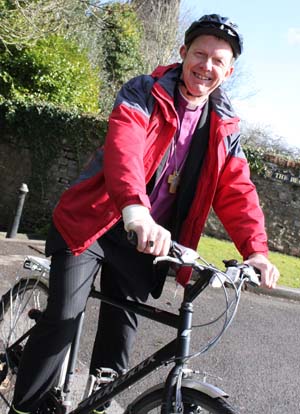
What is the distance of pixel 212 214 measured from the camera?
38.1 feet

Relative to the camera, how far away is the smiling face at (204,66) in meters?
2.51

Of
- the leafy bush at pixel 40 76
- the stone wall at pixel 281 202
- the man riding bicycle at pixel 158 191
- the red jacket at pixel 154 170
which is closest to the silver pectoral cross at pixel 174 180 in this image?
the man riding bicycle at pixel 158 191

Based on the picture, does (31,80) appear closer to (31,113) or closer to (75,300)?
(31,113)

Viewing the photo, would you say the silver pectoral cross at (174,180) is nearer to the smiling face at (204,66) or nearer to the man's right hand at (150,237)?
the smiling face at (204,66)

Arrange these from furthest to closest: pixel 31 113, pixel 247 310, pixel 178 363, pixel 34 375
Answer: pixel 31 113, pixel 247 310, pixel 34 375, pixel 178 363

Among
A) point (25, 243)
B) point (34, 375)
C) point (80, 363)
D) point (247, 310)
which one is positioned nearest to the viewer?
point (34, 375)

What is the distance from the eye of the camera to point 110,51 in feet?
65.8

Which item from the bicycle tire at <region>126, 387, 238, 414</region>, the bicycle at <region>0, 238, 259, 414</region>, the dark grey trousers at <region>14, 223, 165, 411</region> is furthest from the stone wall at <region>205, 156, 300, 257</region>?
the bicycle tire at <region>126, 387, 238, 414</region>

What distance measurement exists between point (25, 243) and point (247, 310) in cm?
359

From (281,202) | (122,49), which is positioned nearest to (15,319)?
(281,202)

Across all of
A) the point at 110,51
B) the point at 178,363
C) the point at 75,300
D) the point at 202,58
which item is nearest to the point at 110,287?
the point at 75,300

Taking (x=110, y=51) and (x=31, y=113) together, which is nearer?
(x=31, y=113)

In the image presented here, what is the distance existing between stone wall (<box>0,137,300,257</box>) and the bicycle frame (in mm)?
9075

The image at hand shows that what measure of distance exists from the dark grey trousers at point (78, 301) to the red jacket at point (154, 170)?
0.16 m
